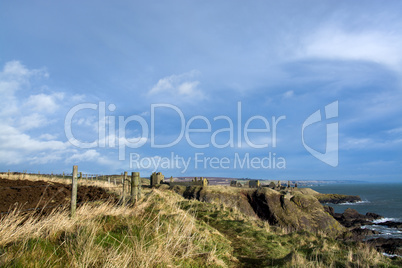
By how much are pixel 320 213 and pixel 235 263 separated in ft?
69.1

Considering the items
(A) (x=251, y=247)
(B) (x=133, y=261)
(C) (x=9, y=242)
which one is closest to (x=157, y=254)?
(B) (x=133, y=261)

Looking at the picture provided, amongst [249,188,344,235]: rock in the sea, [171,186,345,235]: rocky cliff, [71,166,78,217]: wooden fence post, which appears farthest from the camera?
[171,186,345,235]: rocky cliff

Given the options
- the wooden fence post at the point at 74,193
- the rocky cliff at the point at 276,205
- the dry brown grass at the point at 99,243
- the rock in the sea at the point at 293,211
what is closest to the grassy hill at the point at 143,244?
the dry brown grass at the point at 99,243

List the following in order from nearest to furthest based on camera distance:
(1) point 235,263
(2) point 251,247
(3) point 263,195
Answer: (1) point 235,263, (2) point 251,247, (3) point 263,195

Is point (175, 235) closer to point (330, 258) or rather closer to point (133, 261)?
point (133, 261)

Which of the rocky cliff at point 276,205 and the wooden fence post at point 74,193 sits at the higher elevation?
the wooden fence post at point 74,193

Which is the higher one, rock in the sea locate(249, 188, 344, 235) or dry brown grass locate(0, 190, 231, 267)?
dry brown grass locate(0, 190, 231, 267)

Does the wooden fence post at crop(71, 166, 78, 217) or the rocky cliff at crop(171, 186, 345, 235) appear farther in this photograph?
the rocky cliff at crop(171, 186, 345, 235)

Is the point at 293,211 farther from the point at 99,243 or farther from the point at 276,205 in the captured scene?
the point at 99,243

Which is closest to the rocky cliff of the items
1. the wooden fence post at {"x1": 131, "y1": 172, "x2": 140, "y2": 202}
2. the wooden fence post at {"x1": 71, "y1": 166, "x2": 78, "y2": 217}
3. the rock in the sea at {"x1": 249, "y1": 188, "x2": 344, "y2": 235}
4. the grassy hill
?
the rock in the sea at {"x1": 249, "y1": 188, "x2": 344, "y2": 235}

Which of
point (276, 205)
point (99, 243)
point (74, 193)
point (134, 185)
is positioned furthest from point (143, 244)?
point (276, 205)

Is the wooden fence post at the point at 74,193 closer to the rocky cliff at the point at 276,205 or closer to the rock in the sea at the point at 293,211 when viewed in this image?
the rocky cliff at the point at 276,205

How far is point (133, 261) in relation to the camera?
195 inches

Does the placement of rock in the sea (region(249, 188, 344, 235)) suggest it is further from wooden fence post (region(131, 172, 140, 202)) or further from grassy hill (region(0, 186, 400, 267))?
wooden fence post (region(131, 172, 140, 202))
